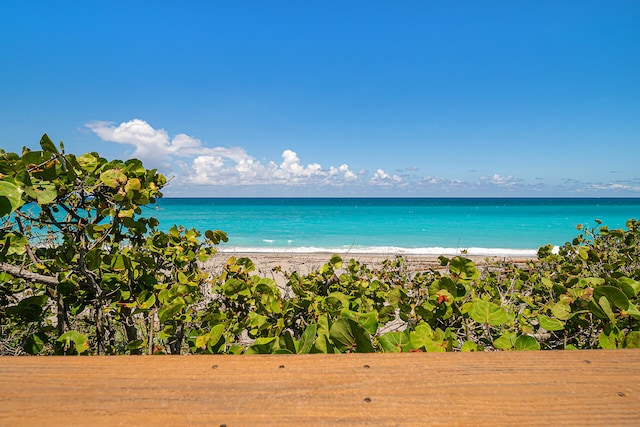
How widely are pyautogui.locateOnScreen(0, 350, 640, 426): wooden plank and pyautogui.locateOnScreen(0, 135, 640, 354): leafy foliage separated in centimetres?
20

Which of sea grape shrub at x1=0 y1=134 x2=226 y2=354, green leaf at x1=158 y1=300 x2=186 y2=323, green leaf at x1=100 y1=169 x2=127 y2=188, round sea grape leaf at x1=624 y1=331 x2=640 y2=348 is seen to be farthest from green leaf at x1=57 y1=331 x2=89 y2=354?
round sea grape leaf at x1=624 y1=331 x2=640 y2=348

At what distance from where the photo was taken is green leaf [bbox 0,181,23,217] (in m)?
0.84

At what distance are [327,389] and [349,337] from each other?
258mm

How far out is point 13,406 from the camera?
664 mm

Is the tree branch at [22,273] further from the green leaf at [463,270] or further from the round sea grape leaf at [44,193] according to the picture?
the green leaf at [463,270]

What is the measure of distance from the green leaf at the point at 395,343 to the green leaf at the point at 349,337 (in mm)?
113

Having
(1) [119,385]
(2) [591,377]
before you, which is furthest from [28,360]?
(2) [591,377]

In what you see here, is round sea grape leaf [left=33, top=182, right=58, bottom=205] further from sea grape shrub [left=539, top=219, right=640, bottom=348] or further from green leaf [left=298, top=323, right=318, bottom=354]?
sea grape shrub [left=539, top=219, right=640, bottom=348]

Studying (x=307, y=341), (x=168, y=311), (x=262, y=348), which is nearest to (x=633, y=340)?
(x=307, y=341)

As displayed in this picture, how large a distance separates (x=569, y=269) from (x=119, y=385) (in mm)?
2694

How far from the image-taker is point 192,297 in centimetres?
159

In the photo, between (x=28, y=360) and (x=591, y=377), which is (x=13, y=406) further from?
(x=591, y=377)

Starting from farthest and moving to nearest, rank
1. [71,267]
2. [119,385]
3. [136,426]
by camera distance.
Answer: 1. [71,267]
2. [119,385]
3. [136,426]

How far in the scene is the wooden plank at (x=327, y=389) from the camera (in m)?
0.64
